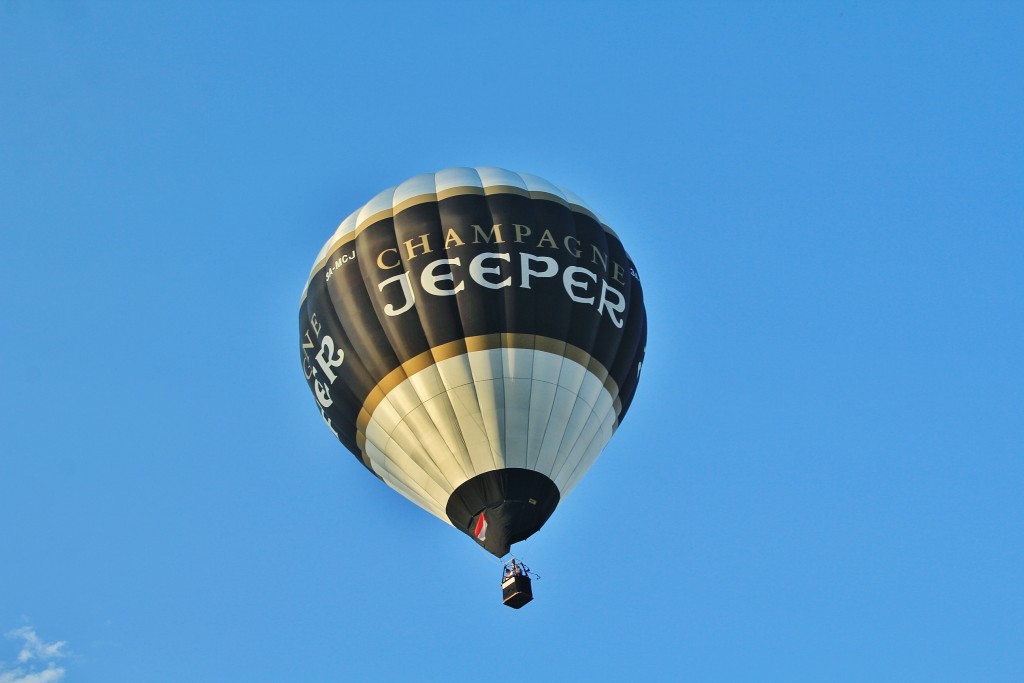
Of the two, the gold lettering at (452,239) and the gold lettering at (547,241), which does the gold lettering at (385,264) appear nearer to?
the gold lettering at (452,239)

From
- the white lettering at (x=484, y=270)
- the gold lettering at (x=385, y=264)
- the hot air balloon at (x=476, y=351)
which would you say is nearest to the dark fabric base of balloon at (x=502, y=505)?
the hot air balloon at (x=476, y=351)

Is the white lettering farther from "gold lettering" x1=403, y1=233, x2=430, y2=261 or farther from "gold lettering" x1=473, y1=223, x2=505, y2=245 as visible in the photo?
"gold lettering" x1=403, y1=233, x2=430, y2=261

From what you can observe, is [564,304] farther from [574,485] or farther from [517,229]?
[574,485]

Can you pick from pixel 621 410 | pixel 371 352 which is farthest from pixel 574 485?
pixel 371 352

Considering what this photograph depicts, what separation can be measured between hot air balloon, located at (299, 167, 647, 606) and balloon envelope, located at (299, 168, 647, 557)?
0.02m

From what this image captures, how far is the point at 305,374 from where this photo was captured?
23672mm

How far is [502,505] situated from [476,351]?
2230mm

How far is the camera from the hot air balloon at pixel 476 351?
2152cm

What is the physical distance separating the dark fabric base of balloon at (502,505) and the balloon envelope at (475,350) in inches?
0.8

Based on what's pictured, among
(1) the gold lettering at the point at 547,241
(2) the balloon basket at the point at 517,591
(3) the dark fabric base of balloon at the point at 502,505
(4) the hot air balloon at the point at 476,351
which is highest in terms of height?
(1) the gold lettering at the point at 547,241

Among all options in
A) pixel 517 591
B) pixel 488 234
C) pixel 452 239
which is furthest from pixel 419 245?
pixel 517 591

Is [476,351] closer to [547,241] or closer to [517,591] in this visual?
[547,241]

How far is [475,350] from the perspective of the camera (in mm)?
21578

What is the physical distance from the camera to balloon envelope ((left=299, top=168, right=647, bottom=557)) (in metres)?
21.5
